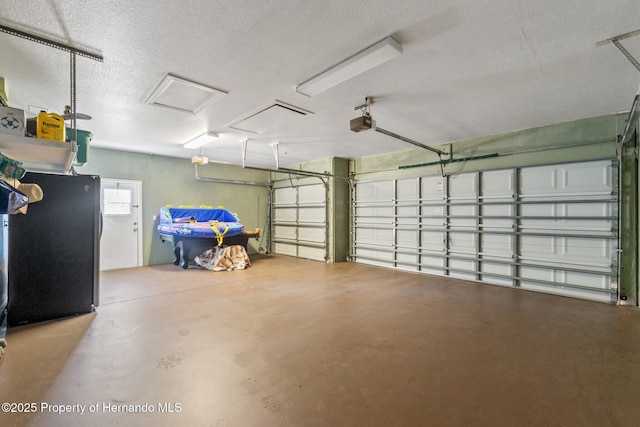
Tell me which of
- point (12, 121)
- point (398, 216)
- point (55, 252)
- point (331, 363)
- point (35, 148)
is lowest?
point (331, 363)

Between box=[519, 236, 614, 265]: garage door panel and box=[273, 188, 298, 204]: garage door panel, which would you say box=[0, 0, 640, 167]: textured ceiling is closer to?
box=[519, 236, 614, 265]: garage door panel

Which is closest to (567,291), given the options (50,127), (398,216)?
(398,216)

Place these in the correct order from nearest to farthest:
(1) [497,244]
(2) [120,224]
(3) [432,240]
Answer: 1. (1) [497,244]
2. (3) [432,240]
3. (2) [120,224]

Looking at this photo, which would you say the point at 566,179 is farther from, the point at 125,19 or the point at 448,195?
the point at 125,19

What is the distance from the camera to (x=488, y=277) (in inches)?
188

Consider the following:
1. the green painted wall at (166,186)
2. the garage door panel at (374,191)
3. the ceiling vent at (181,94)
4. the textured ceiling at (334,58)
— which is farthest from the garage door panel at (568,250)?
the green painted wall at (166,186)

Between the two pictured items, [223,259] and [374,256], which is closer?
[223,259]

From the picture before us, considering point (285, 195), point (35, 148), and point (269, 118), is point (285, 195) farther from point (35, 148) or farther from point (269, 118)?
point (35, 148)

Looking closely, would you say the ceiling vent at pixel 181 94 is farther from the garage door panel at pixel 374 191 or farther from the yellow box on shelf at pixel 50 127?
the garage door panel at pixel 374 191

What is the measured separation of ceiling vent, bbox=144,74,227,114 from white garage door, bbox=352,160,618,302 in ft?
13.6

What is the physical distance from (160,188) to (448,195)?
6388 millimetres

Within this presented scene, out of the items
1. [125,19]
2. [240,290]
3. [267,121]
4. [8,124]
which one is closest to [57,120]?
[8,124]

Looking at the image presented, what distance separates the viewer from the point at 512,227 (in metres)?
4.50

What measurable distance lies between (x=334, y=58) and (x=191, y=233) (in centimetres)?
469
